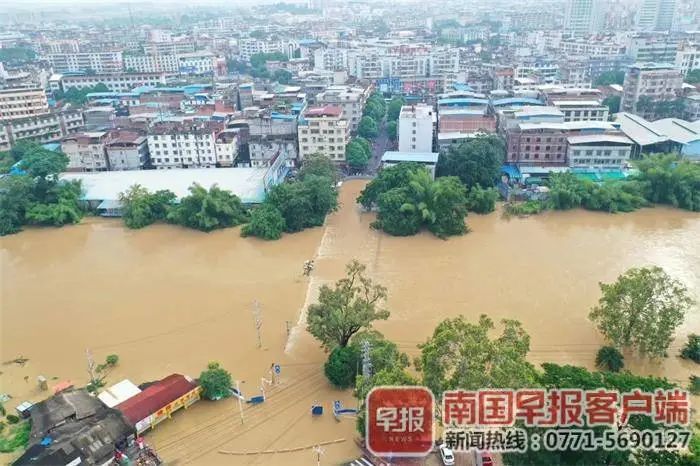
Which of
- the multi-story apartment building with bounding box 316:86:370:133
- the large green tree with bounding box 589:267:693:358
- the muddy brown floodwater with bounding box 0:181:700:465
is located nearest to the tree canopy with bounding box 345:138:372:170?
the muddy brown floodwater with bounding box 0:181:700:465

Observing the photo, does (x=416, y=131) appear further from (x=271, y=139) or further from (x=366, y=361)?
(x=366, y=361)

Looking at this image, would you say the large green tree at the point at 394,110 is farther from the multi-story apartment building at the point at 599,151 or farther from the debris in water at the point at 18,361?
the debris in water at the point at 18,361

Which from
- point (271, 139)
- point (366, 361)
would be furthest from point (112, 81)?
point (366, 361)

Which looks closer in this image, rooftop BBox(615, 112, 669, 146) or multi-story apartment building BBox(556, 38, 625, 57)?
rooftop BBox(615, 112, 669, 146)

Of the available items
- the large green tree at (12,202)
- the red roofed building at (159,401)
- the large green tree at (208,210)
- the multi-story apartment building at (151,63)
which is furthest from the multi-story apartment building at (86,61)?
the red roofed building at (159,401)

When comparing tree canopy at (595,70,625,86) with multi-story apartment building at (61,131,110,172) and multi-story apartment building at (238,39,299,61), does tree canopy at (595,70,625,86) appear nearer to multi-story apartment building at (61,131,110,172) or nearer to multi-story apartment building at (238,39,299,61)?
multi-story apartment building at (238,39,299,61)

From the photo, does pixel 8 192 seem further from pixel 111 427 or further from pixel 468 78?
pixel 468 78

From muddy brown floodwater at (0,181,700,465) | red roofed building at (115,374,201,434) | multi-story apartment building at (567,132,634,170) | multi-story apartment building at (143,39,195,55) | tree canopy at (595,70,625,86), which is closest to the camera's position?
red roofed building at (115,374,201,434)
